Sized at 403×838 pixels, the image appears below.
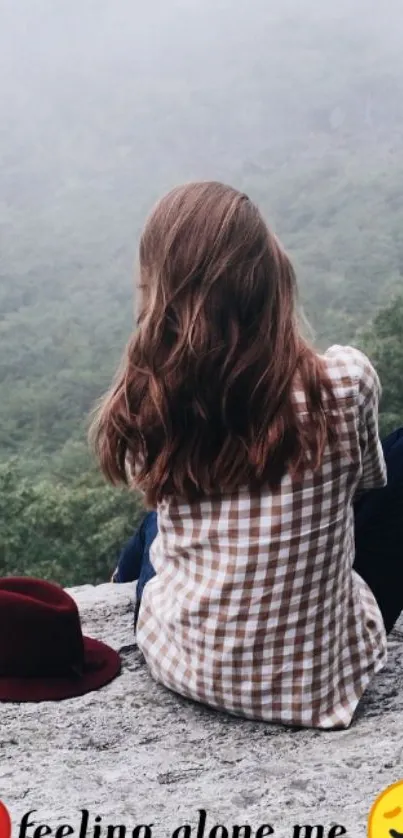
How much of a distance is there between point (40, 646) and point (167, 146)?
15.4 ft

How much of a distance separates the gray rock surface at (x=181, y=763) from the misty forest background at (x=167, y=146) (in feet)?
8.94

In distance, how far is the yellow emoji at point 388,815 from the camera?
4.55ft

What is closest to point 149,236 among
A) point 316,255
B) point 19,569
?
point 19,569

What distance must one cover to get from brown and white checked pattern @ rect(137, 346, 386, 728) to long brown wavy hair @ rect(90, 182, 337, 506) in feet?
0.14

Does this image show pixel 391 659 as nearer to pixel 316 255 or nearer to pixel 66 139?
pixel 316 255

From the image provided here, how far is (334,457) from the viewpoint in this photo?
5.21ft

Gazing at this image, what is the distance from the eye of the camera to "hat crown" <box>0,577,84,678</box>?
5.96 ft

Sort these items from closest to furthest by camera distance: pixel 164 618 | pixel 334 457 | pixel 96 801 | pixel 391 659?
pixel 96 801
pixel 334 457
pixel 164 618
pixel 391 659

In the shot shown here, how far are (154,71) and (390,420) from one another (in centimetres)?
360

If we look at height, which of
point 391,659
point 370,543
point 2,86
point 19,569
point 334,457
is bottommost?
point 19,569

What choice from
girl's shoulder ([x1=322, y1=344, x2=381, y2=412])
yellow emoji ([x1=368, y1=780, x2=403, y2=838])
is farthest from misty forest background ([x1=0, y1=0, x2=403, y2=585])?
yellow emoji ([x1=368, y1=780, x2=403, y2=838])

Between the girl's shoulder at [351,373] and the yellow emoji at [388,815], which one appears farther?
the girl's shoulder at [351,373]

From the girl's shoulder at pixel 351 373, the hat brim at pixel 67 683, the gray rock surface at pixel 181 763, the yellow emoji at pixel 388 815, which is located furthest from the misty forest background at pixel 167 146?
the yellow emoji at pixel 388 815

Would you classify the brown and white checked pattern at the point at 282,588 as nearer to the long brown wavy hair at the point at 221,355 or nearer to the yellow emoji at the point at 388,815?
the long brown wavy hair at the point at 221,355
